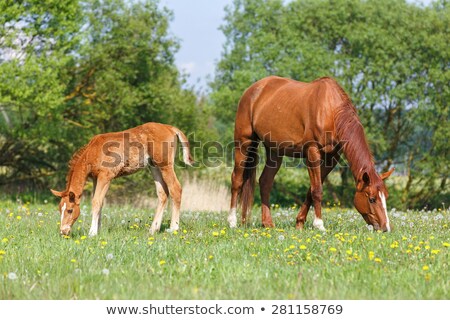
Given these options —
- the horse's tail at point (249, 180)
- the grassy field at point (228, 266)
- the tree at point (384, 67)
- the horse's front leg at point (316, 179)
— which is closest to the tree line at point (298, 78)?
the tree at point (384, 67)

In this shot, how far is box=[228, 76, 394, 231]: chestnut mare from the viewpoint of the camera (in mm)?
9109

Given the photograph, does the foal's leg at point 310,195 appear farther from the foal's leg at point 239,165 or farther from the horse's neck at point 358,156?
the foal's leg at point 239,165

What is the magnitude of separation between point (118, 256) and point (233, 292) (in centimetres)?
211

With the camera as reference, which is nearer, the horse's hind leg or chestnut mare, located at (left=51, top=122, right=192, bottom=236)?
chestnut mare, located at (left=51, top=122, right=192, bottom=236)

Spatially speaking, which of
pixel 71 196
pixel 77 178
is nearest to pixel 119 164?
pixel 77 178

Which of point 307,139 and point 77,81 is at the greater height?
point 77,81

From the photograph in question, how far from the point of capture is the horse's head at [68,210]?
30.0 feet

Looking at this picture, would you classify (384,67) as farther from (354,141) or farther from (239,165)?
(354,141)

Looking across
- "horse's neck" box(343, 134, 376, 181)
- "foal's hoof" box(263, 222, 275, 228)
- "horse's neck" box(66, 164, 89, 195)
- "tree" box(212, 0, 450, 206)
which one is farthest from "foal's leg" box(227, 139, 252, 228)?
"tree" box(212, 0, 450, 206)

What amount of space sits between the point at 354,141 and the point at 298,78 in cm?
1698

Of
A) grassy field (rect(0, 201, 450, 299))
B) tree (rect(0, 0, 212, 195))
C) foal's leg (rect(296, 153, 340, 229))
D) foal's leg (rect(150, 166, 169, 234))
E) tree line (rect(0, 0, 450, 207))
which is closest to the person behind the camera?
grassy field (rect(0, 201, 450, 299))

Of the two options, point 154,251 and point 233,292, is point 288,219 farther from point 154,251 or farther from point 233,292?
point 233,292

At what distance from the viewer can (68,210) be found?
364 inches

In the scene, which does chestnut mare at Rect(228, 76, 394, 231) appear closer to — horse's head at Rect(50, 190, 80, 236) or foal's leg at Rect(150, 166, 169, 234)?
foal's leg at Rect(150, 166, 169, 234)
